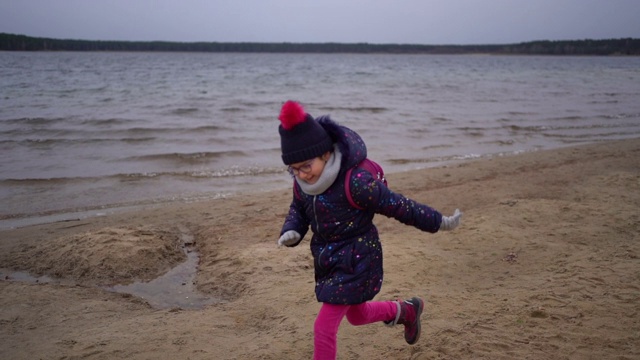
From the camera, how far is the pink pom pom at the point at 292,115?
2.66 m

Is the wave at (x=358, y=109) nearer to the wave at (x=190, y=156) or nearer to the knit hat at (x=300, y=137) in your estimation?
the wave at (x=190, y=156)

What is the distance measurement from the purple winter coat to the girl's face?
96 millimetres

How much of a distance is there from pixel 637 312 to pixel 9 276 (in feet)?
17.4

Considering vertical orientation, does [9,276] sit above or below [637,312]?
below

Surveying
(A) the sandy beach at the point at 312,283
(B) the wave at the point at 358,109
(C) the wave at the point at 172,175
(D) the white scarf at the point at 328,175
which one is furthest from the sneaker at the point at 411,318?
(B) the wave at the point at 358,109

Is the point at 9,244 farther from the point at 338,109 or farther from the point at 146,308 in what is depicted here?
the point at 338,109

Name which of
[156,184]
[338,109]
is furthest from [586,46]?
[156,184]

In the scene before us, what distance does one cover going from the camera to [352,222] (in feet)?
9.20

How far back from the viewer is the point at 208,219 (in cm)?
Answer: 668

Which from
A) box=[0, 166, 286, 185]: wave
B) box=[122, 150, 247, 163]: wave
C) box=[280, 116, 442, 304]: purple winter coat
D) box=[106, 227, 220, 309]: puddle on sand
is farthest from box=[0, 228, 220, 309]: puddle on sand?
box=[122, 150, 247, 163]: wave

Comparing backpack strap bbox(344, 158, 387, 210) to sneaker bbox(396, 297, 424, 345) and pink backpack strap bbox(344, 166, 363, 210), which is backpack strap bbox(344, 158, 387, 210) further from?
sneaker bbox(396, 297, 424, 345)

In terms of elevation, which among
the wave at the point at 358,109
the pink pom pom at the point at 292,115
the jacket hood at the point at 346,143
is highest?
the pink pom pom at the point at 292,115

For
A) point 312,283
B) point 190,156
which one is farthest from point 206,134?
point 312,283

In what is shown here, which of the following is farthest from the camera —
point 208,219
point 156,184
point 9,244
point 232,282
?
point 156,184
